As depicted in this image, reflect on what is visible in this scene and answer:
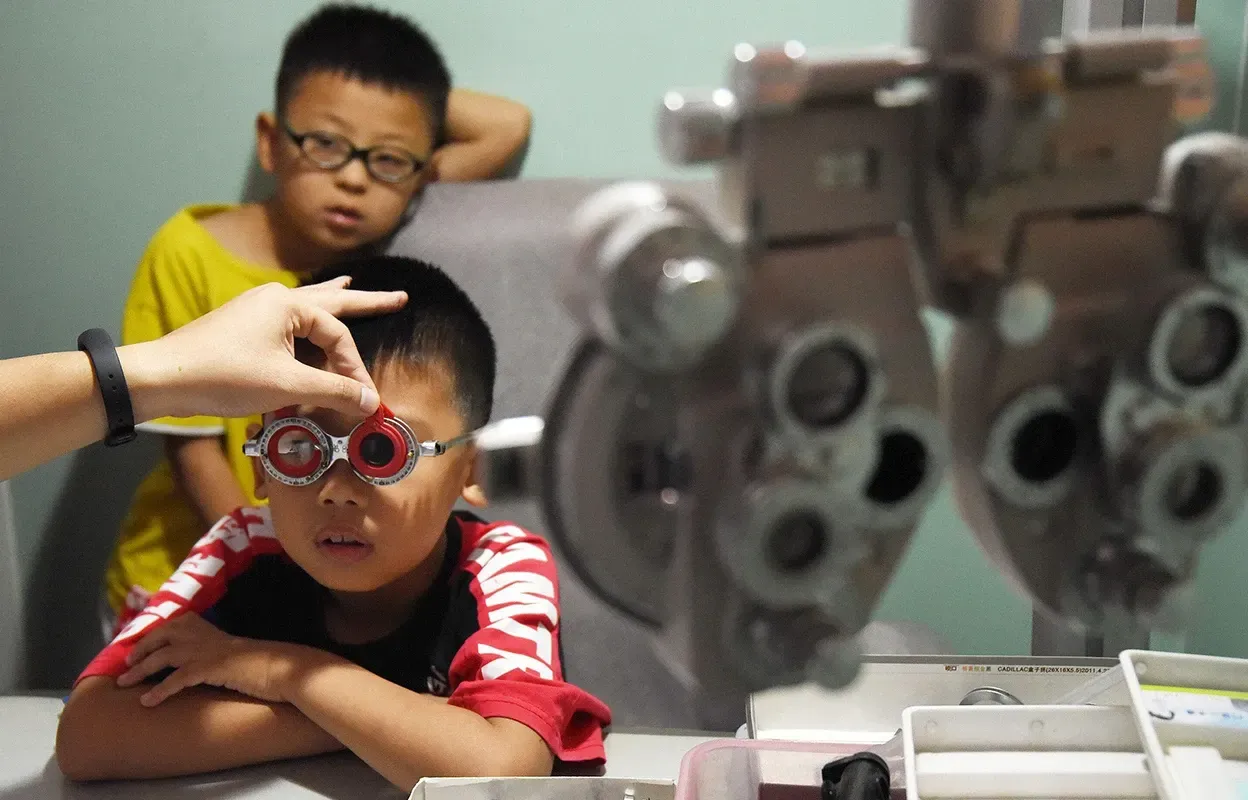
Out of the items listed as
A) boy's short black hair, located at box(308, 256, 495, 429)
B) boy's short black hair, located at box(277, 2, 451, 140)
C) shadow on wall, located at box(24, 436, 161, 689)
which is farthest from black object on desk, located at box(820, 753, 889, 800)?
shadow on wall, located at box(24, 436, 161, 689)

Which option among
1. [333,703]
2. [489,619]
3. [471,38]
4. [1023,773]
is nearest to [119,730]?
[333,703]

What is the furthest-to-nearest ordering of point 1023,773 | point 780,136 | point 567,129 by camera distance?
point 567,129
point 1023,773
point 780,136

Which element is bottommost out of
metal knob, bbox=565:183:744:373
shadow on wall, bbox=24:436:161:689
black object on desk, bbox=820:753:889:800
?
shadow on wall, bbox=24:436:161:689

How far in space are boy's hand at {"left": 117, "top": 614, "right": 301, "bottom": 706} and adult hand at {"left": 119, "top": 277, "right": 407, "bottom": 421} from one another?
0.24 meters

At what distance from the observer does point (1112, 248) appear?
0.82 ft

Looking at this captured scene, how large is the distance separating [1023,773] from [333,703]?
0.45m

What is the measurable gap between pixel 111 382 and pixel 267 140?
0.54 meters

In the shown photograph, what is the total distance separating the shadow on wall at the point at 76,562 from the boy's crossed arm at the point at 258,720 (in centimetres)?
45

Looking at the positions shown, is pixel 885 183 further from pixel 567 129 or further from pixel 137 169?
pixel 137 169

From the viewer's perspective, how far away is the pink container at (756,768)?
65 centimetres

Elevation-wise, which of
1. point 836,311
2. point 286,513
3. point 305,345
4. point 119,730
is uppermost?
point 836,311

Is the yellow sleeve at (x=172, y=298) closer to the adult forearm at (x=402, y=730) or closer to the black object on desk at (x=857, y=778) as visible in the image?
the adult forearm at (x=402, y=730)

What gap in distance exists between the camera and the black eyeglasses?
0.98 meters

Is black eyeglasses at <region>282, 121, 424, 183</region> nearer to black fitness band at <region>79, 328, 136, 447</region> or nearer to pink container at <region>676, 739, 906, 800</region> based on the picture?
black fitness band at <region>79, 328, 136, 447</region>
